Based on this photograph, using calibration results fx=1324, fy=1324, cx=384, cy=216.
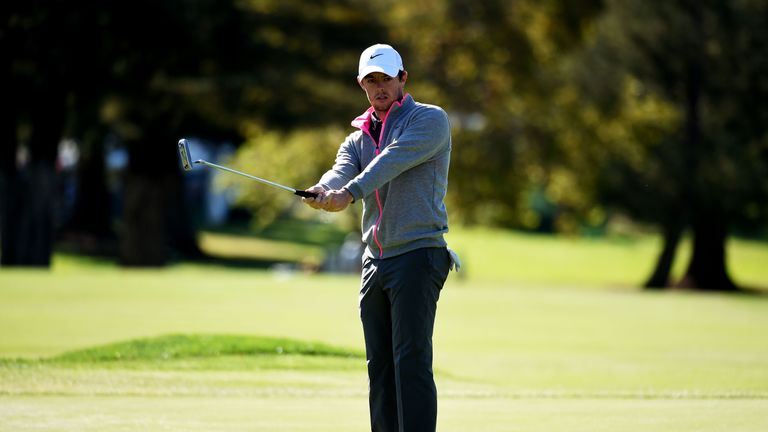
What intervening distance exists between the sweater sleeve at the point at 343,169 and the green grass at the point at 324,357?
5.32ft

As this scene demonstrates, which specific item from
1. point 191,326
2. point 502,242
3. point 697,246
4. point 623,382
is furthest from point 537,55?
point 623,382

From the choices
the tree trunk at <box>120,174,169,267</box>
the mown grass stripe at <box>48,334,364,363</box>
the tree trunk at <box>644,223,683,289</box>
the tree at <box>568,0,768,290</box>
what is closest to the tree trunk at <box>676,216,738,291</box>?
the tree trunk at <box>644,223,683,289</box>

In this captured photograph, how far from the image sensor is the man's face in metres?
6.42

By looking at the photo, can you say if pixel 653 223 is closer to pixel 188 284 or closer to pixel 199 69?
pixel 199 69

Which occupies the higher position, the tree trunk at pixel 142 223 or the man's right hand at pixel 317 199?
the man's right hand at pixel 317 199

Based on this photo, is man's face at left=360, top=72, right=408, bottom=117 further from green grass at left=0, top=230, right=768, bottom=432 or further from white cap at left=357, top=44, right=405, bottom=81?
green grass at left=0, top=230, right=768, bottom=432

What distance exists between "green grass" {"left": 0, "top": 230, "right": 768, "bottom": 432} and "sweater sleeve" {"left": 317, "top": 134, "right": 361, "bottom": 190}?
1.62 meters

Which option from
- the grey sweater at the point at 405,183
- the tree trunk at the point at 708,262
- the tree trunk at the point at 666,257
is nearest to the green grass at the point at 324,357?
the grey sweater at the point at 405,183

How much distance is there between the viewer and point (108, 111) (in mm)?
32000

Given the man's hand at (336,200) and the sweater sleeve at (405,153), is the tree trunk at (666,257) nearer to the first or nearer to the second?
the sweater sleeve at (405,153)

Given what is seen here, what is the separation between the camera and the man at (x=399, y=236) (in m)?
6.26

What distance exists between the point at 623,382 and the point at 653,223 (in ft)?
72.4

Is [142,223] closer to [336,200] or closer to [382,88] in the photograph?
[382,88]

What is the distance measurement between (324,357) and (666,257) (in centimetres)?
2384
